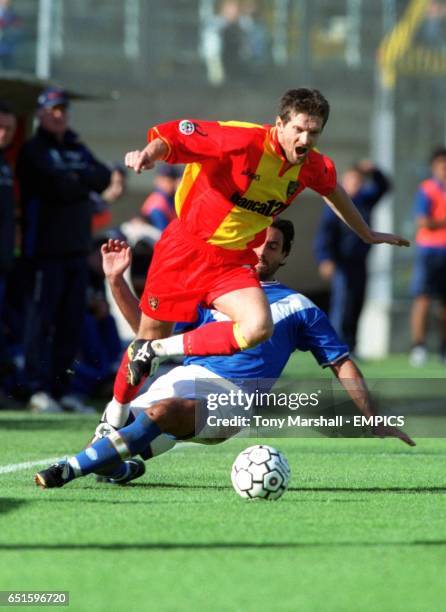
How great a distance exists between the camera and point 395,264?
22156mm

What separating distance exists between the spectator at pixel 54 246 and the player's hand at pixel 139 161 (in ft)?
16.9

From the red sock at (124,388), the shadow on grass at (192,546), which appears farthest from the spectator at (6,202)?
the shadow on grass at (192,546)

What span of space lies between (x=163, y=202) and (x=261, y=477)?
906 centimetres

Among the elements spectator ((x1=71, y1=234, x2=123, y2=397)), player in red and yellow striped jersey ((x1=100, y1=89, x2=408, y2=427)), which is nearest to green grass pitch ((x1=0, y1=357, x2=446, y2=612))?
player in red and yellow striped jersey ((x1=100, y1=89, x2=408, y2=427))

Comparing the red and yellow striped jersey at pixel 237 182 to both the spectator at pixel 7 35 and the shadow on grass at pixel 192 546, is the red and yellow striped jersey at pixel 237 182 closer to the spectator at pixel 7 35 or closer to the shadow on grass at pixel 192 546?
the shadow on grass at pixel 192 546

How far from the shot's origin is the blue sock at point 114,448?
6684mm

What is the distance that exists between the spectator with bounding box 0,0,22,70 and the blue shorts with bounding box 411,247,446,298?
610 centimetres

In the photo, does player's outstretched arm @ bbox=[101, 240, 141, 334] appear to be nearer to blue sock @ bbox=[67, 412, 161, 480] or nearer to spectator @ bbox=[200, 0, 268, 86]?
blue sock @ bbox=[67, 412, 161, 480]

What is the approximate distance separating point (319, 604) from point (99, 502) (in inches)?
89.5

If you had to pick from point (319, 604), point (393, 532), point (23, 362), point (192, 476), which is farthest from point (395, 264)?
point (319, 604)

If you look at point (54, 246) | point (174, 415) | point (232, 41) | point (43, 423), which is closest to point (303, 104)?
point (174, 415)

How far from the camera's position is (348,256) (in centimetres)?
1855

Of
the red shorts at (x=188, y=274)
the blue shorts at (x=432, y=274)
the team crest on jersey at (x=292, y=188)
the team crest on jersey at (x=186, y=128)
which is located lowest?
the blue shorts at (x=432, y=274)

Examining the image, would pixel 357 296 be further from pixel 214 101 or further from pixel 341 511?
pixel 341 511
